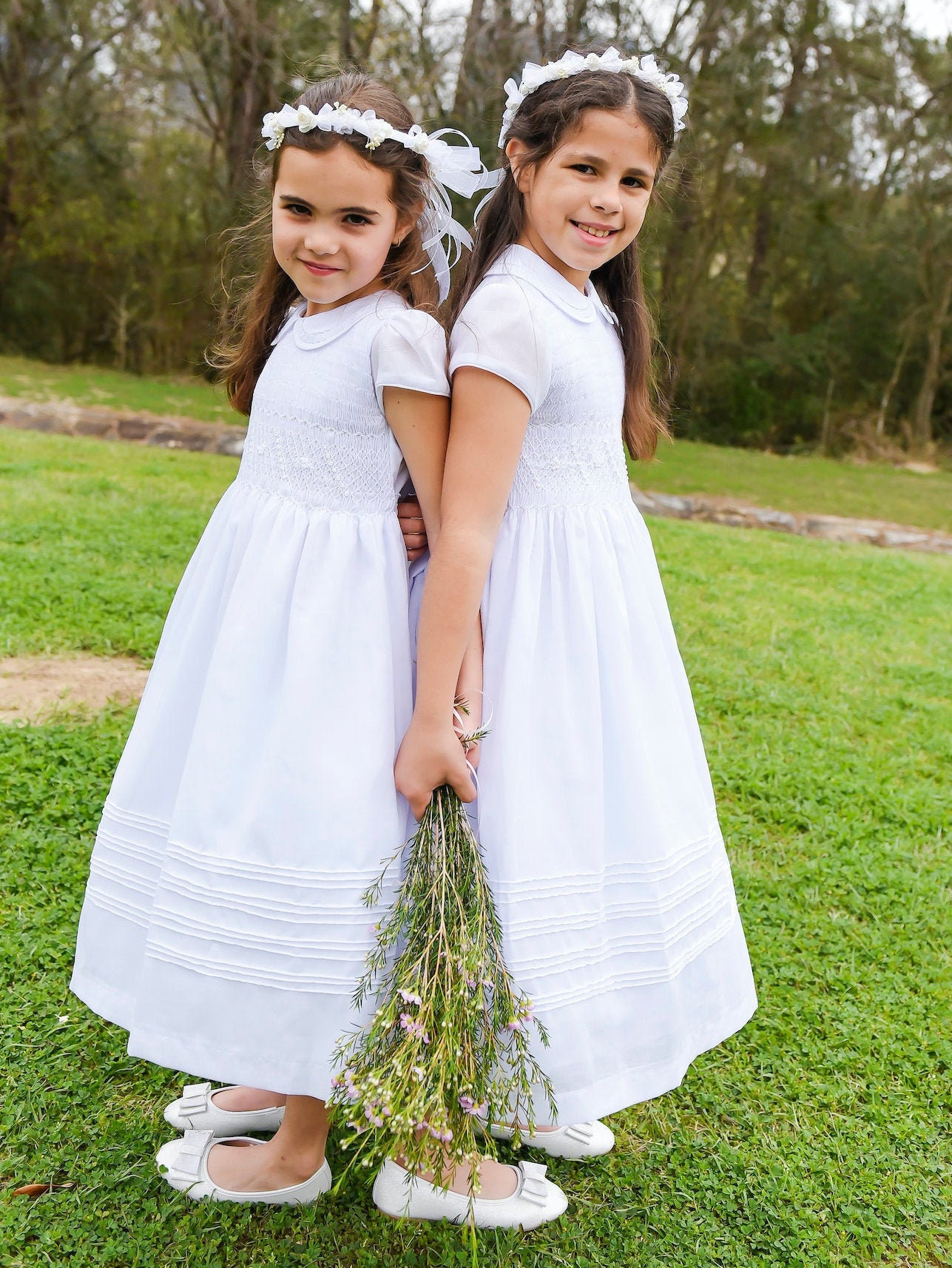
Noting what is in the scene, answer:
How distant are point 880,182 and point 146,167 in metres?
8.10

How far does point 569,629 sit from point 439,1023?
50 cm

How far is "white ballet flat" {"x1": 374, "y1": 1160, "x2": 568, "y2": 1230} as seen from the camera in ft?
4.93

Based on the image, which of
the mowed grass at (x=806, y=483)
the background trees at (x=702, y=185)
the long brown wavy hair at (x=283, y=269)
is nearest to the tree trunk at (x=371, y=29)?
the background trees at (x=702, y=185)

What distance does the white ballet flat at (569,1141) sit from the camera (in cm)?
166

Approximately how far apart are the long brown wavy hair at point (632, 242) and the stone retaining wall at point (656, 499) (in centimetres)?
567

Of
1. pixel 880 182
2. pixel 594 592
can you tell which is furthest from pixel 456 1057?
pixel 880 182

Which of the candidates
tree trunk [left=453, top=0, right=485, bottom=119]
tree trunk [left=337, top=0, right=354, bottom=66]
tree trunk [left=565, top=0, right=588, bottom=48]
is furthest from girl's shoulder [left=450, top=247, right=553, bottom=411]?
tree trunk [left=337, top=0, right=354, bottom=66]

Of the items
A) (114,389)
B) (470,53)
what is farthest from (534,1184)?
(114,389)

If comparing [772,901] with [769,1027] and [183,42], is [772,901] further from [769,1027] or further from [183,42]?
[183,42]

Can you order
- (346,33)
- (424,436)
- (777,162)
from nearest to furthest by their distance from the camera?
1. (424,436)
2. (346,33)
3. (777,162)

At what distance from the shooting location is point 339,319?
137 centimetres

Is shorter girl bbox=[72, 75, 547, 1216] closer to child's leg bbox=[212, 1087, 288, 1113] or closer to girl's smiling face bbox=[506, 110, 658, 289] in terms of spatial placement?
girl's smiling face bbox=[506, 110, 658, 289]

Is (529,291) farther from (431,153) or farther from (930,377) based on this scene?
(930,377)

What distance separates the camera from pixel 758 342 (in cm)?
1302
